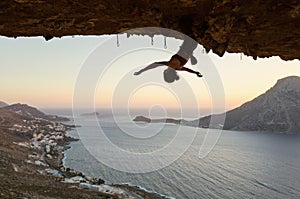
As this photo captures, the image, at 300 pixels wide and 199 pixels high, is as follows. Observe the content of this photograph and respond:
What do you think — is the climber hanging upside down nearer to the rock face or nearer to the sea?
the rock face

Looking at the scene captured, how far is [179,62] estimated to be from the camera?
3.19 meters

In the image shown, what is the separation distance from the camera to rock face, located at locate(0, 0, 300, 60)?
2.88 m

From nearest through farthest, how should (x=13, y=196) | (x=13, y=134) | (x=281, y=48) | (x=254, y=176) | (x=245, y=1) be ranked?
(x=245, y=1) → (x=281, y=48) → (x=13, y=196) → (x=254, y=176) → (x=13, y=134)

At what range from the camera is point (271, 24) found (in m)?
3.31

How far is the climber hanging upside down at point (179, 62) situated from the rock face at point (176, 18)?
138mm

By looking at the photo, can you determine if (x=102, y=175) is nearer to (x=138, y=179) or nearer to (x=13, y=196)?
(x=138, y=179)

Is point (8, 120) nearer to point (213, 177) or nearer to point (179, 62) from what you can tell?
point (213, 177)

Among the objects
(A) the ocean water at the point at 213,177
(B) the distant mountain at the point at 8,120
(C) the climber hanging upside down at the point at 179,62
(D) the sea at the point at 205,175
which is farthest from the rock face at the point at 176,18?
(B) the distant mountain at the point at 8,120

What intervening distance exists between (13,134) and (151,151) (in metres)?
48.5

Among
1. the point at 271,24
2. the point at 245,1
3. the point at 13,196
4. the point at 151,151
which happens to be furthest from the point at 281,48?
the point at 151,151

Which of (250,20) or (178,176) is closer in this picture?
(250,20)

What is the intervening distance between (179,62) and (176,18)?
1.49ft

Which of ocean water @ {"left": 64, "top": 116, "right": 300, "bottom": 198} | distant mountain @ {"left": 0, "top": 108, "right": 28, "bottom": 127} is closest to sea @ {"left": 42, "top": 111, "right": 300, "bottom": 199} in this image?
ocean water @ {"left": 64, "top": 116, "right": 300, "bottom": 198}

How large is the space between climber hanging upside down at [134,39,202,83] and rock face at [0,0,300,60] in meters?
0.14
